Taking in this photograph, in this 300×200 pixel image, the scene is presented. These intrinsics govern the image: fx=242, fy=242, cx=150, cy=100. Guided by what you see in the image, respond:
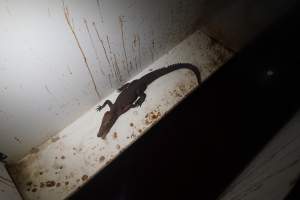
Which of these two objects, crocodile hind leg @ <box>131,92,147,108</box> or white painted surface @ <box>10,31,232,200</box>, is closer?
white painted surface @ <box>10,31,232,200</box>

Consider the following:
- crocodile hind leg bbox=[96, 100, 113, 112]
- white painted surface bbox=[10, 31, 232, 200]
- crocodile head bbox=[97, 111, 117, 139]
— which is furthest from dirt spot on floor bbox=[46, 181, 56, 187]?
crocodile hind leg bbox=[96, 100, 113, 112]

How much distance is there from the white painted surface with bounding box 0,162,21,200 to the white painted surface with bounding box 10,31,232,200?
165 millimetres

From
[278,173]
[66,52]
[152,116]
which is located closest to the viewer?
[278,173]

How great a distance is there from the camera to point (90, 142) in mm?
1948

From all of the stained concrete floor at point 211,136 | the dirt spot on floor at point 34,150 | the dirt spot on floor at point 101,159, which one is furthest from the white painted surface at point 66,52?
the stained concrete floor at point 211,136

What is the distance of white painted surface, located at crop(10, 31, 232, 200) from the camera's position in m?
1.78

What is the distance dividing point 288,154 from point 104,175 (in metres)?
1.43

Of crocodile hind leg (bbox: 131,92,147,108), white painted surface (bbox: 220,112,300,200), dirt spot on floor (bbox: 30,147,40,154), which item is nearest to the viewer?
white painted surface (bbox: 220,112,300,200)

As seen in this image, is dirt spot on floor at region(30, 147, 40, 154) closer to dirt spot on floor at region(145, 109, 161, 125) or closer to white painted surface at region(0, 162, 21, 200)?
white painted surface at region(0, 162, 21, 200)

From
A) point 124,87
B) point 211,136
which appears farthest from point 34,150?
point 211,136

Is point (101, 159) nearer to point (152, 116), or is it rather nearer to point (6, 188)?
point (152, 116)

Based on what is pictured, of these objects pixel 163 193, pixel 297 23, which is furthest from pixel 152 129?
pixel 297 23

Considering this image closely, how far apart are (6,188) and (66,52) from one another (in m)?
0.92

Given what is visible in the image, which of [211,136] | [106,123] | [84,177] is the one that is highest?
[106,123]
